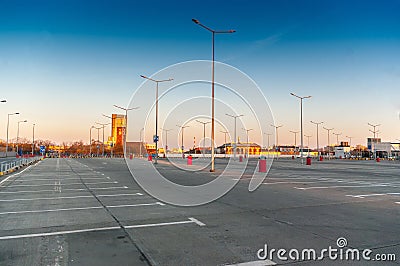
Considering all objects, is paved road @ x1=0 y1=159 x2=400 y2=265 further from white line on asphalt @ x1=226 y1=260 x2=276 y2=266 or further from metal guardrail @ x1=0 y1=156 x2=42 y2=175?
metal guardrail @ x1=0 y1=156 x2=42 y2=175

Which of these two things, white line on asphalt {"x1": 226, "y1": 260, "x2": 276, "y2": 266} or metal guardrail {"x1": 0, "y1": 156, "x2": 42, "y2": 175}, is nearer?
white line on asphalt {"x1": 226, "y1": 260, "x2": 276, "y2": 266}

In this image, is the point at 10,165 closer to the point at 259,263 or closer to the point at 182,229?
the point at 182,229

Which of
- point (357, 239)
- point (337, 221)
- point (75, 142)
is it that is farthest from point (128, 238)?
point (75, 142)

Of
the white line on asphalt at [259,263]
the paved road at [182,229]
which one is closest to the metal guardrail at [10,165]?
the paved road at [182,229]

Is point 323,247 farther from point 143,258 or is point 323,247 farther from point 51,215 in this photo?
point 51,215

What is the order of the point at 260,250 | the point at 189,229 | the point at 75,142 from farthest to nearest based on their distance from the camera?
the point at 75,142, the point at 189,229, the point at 260,250

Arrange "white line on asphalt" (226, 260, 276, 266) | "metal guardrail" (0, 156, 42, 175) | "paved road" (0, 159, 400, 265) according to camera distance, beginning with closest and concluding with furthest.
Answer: "white line on asphalt" (226, 260, 276, 266) → "paved road" (0, 159, 400, 265) → "metal guardrail" (0, 156, 42, 175)

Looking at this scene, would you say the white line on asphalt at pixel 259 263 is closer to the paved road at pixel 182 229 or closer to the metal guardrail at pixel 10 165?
the paved road at pixel 182 229

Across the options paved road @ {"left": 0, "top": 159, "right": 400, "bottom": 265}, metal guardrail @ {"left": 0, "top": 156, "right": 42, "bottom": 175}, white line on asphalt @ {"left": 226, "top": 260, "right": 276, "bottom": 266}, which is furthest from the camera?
metal guardrail @ {"left": 0, "top": 156, "right": 42, "bottom": 175}

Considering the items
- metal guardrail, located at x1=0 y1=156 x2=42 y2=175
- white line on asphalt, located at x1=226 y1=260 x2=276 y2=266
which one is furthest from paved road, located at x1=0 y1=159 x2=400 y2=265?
metal guardrail, located at x1=0 y1=156 x2=42 y2=175

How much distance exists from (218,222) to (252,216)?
121cm

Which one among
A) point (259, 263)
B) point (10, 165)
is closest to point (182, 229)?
point (259, 263)

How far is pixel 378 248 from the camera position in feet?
18.8

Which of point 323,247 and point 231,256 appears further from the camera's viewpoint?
point 323,247
